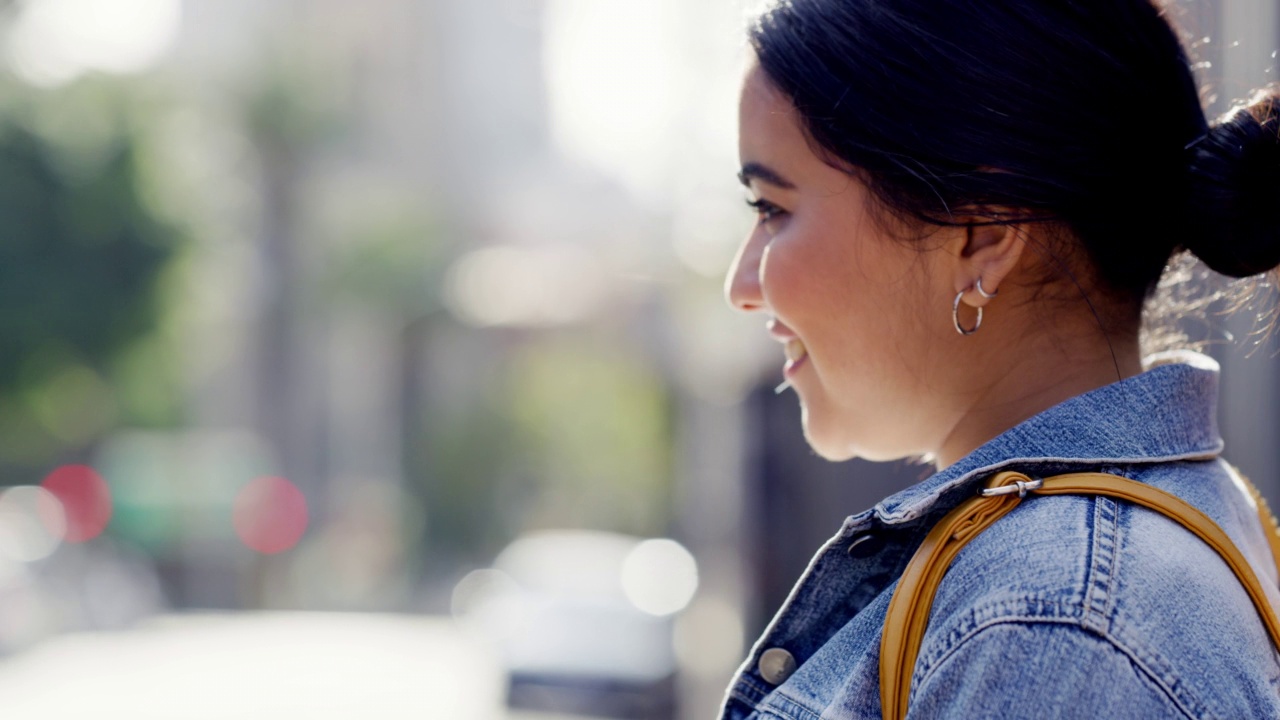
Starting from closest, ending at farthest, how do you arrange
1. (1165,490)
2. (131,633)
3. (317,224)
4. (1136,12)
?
(1165,490)
(1136,12)
(131,633)
(317,224)

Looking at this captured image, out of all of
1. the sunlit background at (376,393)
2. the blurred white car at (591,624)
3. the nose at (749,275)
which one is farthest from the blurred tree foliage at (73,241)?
the nose at (749,275)

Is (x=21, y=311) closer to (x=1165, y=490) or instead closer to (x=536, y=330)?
(x=536, y=330)

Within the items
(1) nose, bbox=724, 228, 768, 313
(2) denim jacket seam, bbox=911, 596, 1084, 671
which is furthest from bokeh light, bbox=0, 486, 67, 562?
(2) denim jacket seam, bbox=911, 596, 1084, 671

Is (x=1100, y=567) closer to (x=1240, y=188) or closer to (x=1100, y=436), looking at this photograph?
(x=1100, y=436)

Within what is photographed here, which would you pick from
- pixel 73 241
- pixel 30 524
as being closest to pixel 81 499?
pixel 30 524

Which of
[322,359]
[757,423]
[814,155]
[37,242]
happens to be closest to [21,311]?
[37,242]

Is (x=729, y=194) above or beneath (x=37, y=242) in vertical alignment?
above

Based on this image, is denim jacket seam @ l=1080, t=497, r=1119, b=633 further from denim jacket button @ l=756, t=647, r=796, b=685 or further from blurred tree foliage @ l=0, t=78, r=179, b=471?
blurred tree foliage @ l=0, t=78, r=179, b=471

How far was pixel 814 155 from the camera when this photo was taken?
1160mm

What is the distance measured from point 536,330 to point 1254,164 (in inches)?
867

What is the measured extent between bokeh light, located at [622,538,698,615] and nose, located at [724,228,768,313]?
26.3 ft

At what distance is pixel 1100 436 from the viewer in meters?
1.02

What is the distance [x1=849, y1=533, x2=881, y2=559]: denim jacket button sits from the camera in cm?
112

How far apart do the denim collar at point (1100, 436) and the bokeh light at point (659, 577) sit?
26.8ft
